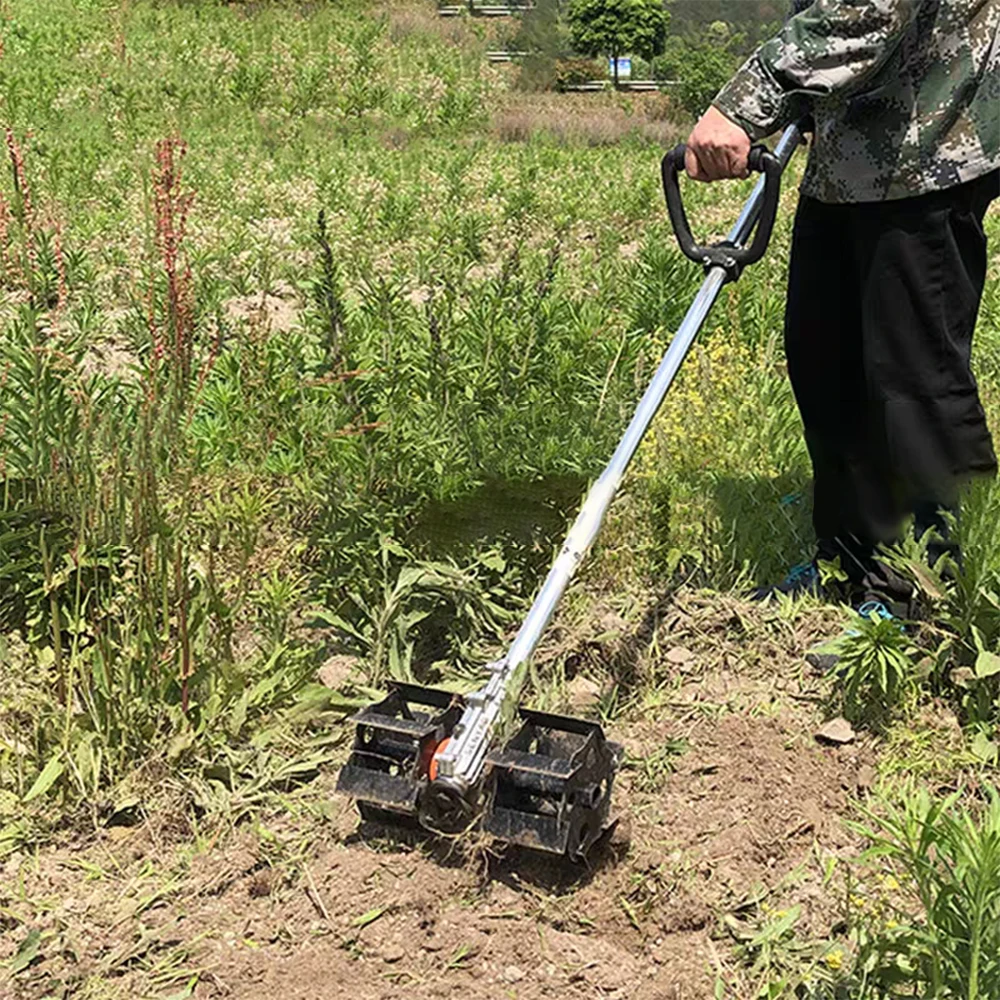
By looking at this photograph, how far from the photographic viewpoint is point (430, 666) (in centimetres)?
329

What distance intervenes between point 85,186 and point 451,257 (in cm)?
304

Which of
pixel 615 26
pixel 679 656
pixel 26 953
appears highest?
pixel 679 656

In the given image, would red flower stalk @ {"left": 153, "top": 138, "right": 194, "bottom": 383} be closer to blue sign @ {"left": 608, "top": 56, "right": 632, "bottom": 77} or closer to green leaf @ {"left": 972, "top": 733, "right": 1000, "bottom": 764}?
green leaf @ {"left": 972, "top": 733, "right": 1000, "bottom": 764}

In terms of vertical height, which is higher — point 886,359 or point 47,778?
point 886,359

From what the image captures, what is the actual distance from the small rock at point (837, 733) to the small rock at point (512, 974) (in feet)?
3.28

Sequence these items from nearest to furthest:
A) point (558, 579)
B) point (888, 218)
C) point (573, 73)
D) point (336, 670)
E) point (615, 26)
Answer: point (558, 579) < point (888, 218) < point (336, 670) < point (573, 73) < point (615, 26)

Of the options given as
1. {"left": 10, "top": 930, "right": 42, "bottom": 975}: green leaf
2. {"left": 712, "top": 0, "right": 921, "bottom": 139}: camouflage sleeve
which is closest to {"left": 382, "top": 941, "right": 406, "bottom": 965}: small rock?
{"left": 10, "top": 930, "right": 42, "bottom": 975}: green leaf

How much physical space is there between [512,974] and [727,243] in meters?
1.67

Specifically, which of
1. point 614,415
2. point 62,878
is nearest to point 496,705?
point 62,878

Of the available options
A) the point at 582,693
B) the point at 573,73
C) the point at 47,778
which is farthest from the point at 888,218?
the point at 573,73

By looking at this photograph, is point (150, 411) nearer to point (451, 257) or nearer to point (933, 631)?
point (933, 631)

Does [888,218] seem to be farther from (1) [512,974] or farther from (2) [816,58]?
(1) [512,974]

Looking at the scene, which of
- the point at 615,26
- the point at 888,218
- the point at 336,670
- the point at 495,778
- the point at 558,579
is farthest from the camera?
the point at 615,26

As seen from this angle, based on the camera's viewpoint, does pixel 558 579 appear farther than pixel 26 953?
Yes
